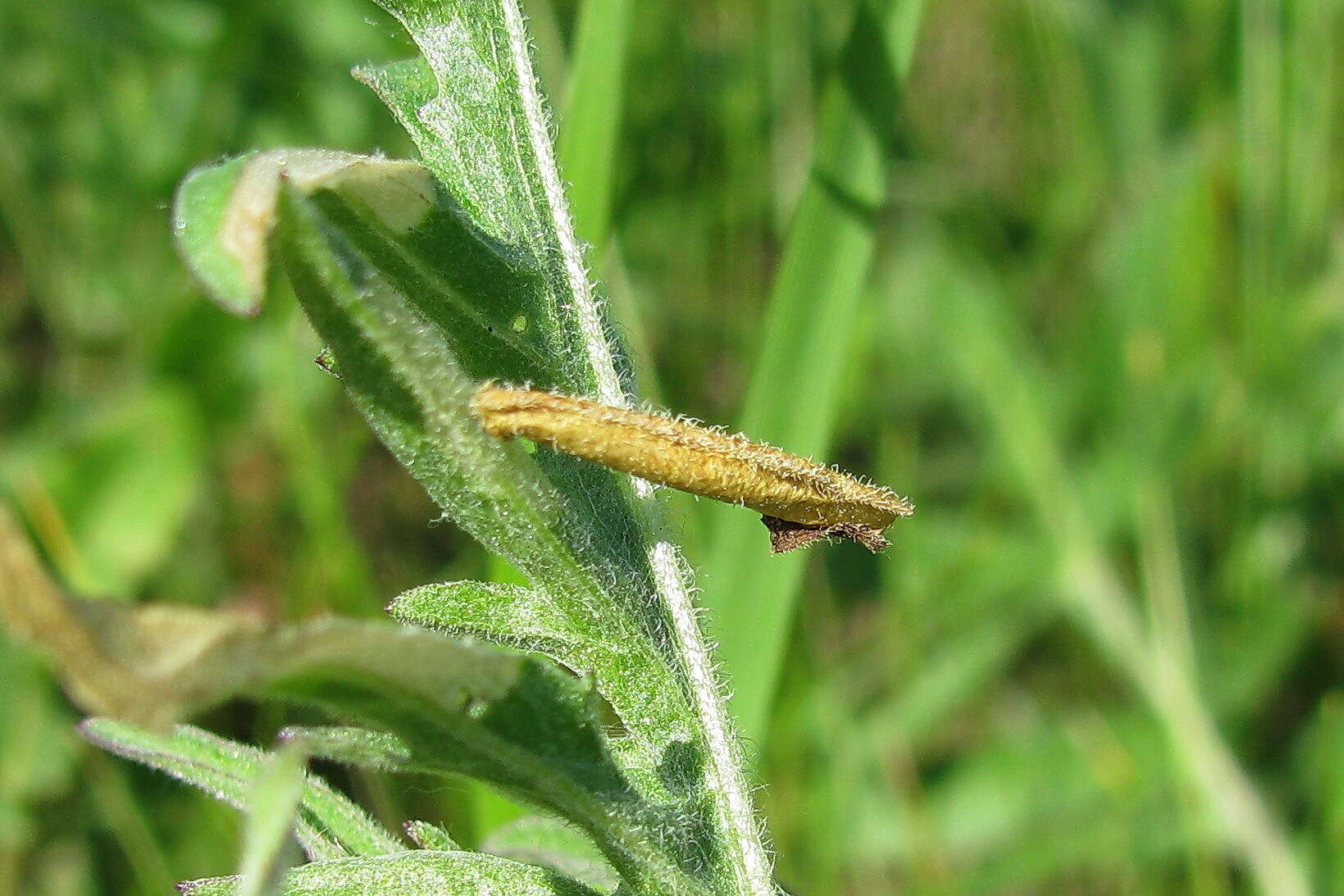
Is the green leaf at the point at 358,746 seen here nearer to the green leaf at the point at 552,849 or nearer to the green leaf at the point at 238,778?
the green leaf at the point at 238,778

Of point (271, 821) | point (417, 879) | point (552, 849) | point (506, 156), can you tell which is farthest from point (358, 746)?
point (506, 156)

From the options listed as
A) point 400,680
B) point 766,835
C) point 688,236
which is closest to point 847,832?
point 688,236

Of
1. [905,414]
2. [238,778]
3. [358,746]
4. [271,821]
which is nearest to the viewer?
[271,821]

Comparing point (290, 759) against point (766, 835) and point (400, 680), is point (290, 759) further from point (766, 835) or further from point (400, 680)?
point (766, 835)

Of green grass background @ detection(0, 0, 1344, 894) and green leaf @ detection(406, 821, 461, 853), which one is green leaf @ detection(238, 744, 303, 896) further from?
green grass background @ detection(0, 0, 1344, 894)

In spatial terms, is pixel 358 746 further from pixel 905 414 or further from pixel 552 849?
pixel 905 414
